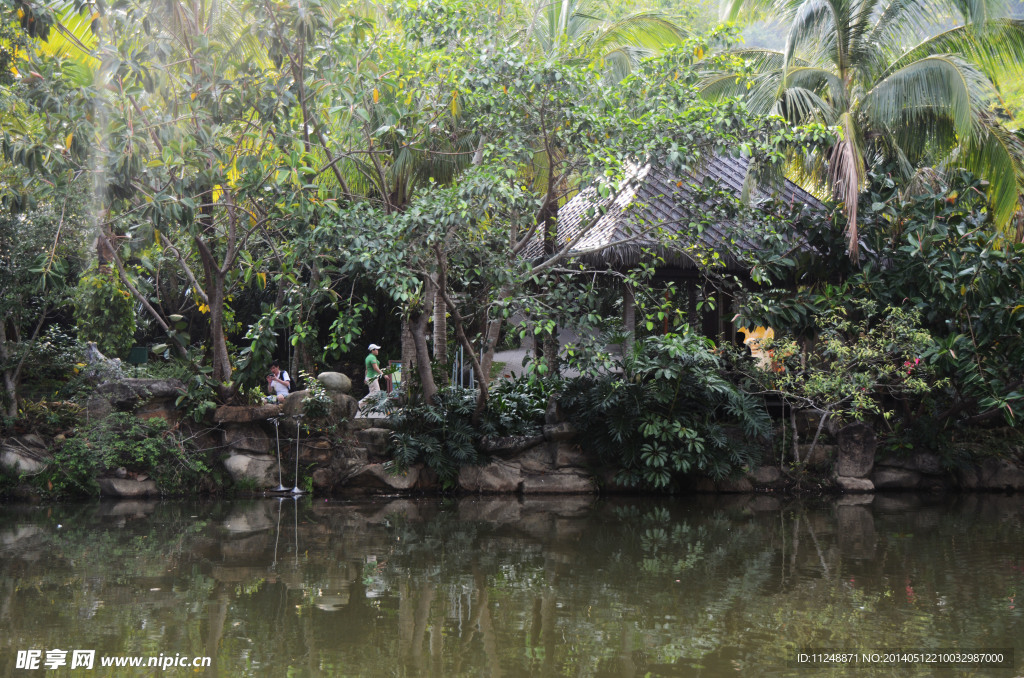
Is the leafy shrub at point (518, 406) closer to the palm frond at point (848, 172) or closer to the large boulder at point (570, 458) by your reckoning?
the large boulder at point (570, 458)

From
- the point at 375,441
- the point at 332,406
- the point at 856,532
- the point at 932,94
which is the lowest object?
the point at 856,532

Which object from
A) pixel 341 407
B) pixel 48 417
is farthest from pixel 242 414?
pixel 48 417

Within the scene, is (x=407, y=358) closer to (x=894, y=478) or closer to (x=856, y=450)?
(x=856, y=450)

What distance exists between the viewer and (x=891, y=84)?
41.2 feet

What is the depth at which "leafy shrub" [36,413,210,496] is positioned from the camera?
11.3 meters

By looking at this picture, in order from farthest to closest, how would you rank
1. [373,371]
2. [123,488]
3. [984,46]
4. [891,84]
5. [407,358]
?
[407,358]
[373,371]
[984,46]
[891,84]
[123,488]

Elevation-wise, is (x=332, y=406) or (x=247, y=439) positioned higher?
(x=332, y=406)

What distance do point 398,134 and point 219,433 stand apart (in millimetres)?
5326

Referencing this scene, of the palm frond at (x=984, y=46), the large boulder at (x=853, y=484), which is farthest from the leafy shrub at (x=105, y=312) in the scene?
the palm frond at (x=984, y=46)

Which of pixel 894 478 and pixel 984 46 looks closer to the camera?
pixel 894 478

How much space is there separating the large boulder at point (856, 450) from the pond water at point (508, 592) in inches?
97.8

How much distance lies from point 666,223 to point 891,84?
437 centimetres

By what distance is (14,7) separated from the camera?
762cm

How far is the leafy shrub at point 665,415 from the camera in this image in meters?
11.8
